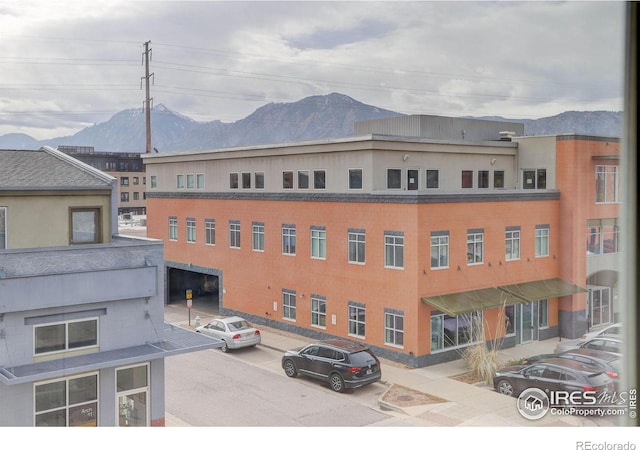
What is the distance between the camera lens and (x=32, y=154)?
3.45m

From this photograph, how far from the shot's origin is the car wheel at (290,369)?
487 cm

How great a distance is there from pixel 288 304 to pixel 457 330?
1.87 meters

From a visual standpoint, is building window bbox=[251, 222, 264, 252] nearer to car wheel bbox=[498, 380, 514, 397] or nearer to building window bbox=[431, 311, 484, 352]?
building window bbox=[431, 311, 484, 352]

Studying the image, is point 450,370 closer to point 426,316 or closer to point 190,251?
point 426,316

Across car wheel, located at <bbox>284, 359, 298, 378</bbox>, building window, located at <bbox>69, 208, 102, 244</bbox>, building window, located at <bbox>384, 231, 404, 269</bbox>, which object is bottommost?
car wheel, located at <bbox>284, 359, 298, 378</bbox>

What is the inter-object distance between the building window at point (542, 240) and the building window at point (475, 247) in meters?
0.88

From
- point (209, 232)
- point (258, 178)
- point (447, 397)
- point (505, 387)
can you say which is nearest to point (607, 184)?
point (505, 387)

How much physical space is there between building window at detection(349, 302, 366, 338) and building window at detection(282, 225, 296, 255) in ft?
3.10

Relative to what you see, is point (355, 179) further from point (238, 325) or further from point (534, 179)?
point (238, 325)

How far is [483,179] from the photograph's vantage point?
568 centimetres

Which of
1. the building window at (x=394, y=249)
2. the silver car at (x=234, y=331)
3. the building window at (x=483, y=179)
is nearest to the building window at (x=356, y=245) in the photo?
the building window at (x=394, y=249)

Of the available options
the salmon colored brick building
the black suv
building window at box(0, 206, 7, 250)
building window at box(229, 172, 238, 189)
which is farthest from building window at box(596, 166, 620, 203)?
building window at box(229, 172, 238, 189)

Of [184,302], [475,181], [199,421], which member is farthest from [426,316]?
[199,421]

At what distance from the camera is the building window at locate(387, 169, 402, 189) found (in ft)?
22.7
